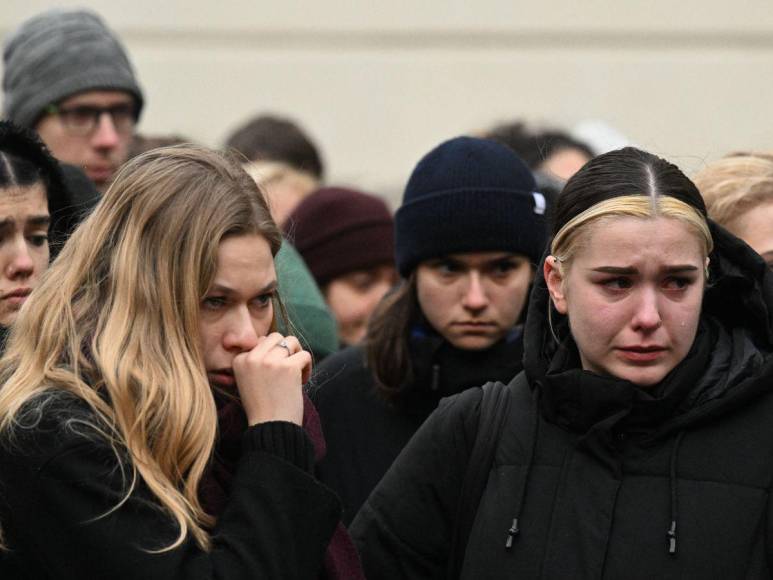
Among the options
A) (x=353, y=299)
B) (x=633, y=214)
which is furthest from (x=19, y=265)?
(x=353, y=299)

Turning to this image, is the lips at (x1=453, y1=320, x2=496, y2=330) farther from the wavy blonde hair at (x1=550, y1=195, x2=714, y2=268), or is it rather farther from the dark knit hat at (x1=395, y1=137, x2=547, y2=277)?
the wavy blonde hair at (x1=550, y1=195, x2=714, y2=268)

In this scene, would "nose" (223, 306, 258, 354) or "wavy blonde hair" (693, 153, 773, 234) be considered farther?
"wavy blonde hair" (693, 153, 773, 234)

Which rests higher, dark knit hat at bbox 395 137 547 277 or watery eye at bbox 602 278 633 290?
watery eye at bbox 602 278 633 290

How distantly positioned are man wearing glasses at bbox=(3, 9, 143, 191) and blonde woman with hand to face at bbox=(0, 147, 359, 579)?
1991mm

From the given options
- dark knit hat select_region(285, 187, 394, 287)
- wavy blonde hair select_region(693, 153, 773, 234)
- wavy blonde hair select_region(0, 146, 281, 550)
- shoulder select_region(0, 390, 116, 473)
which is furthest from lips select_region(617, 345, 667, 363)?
dark knit hat select_region(285, 187, 394, 287)

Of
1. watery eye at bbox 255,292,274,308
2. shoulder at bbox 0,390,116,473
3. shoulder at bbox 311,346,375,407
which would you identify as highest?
watery eye at bbox 255,292,274,308

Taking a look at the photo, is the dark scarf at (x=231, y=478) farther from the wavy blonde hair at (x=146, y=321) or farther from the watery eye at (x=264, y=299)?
the watery eye at (x=264, y=299)

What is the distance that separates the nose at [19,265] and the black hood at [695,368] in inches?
41.6

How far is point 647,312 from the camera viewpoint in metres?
3.19

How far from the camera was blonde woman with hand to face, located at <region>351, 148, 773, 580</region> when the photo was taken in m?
3.11

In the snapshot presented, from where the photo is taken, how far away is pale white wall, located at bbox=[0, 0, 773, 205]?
31.0 ft

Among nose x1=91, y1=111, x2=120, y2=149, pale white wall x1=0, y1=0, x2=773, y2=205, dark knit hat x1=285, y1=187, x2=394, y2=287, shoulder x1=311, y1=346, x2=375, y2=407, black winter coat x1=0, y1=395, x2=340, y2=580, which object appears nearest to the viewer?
black winter coat x1=0, y1=395, x2=340, y2=580

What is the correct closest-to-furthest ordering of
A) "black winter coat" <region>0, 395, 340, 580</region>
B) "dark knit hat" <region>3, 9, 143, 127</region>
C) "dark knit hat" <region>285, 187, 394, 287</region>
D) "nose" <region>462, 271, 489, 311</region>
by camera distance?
1. "black winter coat" <region>0, 395, 340, 580</region>
2. "nose" <region>462, 271, 489, 311</region>
3. "dark knit hat" <region>3, 9, 143, 127</region>
4. "dark knit hat" <region>285, 187, 394, 287</region>

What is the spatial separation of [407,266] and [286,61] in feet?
18.4
